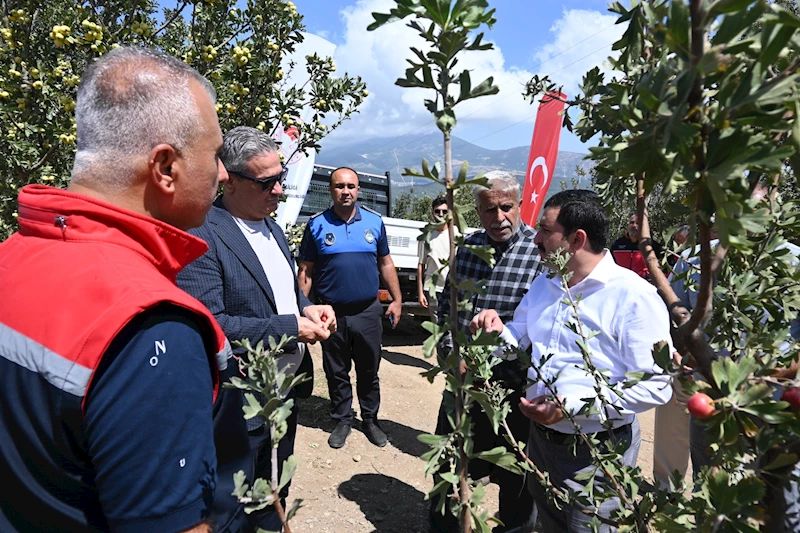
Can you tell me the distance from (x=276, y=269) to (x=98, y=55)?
1.62 m

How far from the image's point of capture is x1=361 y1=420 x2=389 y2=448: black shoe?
4.54 metres

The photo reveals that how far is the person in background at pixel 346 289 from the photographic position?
14.7ft

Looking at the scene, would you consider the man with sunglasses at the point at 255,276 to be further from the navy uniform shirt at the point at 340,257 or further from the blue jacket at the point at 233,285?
the navy uniform shirt at the point at 340,257

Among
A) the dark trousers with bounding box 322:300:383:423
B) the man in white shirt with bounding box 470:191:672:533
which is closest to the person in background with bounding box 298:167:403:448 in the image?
the dark trousers with bounding box 322:300:383:423

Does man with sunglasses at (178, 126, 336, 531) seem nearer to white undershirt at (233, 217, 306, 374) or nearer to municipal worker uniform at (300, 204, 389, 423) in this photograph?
white undershirt at (233, 217, 306, 374)

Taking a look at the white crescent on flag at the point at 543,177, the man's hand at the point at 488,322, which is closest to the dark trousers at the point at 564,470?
the man's hand at the point at 488,322

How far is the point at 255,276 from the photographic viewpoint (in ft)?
7.61

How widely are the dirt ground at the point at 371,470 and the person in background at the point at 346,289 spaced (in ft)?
0.68

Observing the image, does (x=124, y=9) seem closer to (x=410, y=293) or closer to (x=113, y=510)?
(x=113, y=510)

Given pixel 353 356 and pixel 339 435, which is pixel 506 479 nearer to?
pixel 339 435

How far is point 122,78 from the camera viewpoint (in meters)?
1.12

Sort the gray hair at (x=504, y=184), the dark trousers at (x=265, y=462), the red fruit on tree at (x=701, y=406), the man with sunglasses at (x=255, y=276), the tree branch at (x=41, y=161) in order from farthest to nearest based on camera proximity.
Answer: the tree branch at (x=41, y=161) → the gray hair at (x=504, y=184) → the man with sunglasses at (x=255, y=276) → the dark trousers at (x=265, y=462) → the red fruit on tree at (x=701, y=406)

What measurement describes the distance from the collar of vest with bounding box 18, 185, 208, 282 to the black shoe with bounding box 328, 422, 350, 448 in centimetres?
366

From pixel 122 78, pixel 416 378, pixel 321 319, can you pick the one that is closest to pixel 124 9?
pixel 321 319
